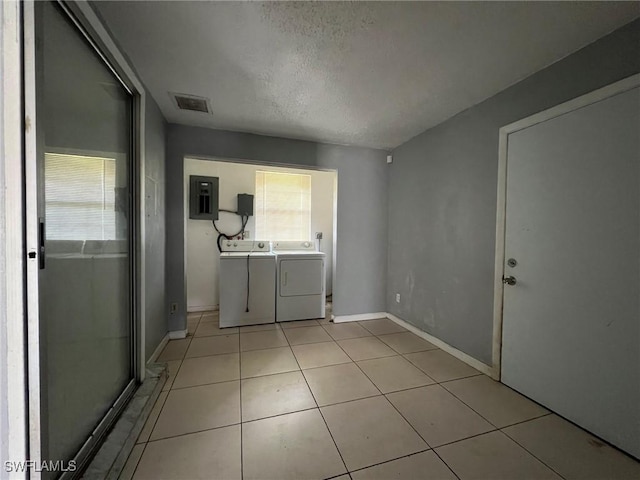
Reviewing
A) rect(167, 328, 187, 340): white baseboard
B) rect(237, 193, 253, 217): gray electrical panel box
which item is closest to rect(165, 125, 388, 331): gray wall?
rect(167, 328, 187, 340): white baseboard

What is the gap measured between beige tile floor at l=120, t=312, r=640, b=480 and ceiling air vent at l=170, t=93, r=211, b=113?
7.61 feet

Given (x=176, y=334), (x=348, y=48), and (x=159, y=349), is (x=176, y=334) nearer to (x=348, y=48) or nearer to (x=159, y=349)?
(x=159, y=349)

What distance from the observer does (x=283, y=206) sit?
4000 mm

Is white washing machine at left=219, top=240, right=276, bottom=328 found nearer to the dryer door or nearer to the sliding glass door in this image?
the dryer door

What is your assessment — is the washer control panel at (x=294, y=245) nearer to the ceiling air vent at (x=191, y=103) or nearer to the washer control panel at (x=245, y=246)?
the washer control panel at (x=245, y=246)

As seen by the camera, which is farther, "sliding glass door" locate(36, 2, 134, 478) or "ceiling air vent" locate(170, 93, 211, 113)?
"ceiling air vent" locate(170, 93, 211, 113)

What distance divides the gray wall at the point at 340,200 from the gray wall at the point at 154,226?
151 millimetres

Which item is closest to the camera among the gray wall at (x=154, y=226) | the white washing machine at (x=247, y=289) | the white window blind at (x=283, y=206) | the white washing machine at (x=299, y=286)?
the gray wall at (x=154, y=226)

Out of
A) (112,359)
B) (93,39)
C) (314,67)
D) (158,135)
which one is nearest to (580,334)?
(314,67)

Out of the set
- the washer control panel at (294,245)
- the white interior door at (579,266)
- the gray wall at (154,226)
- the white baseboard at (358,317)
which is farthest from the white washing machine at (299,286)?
the white interior door at (579,266)

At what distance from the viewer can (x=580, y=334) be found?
1.45 metres

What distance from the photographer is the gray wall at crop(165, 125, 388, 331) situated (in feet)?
8.57

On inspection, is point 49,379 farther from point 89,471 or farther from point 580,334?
point 580,334

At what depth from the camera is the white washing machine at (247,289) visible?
2.97 meters
